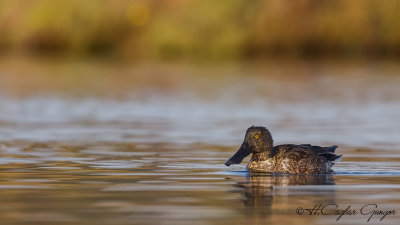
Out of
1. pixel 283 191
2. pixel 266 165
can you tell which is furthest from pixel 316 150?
pixel 283 191

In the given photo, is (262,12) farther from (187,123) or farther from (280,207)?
(280,207)

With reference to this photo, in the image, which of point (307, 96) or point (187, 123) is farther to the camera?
point (307, 96)

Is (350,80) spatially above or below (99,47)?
below

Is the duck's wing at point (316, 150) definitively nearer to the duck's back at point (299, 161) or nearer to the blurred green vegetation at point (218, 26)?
the duck's back at point (299, 161)

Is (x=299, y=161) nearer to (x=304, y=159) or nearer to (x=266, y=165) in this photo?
(x=304, y=159)

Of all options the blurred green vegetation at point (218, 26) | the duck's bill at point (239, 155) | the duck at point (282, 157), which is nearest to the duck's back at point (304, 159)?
the duck at point (282, 157)

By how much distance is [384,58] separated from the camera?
53062 millimetres

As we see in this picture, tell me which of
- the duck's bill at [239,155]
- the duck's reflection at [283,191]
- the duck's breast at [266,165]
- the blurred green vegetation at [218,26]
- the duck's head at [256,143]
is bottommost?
the duck's reflection at [283,191]

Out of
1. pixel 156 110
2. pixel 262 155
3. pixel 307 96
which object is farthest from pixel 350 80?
pixel 262 155

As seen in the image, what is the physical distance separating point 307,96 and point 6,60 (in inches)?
1030

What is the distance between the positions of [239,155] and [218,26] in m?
43.9

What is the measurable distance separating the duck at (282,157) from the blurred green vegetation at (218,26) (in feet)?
137

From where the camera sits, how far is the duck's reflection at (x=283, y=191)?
36.7 ft

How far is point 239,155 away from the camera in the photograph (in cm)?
1389
